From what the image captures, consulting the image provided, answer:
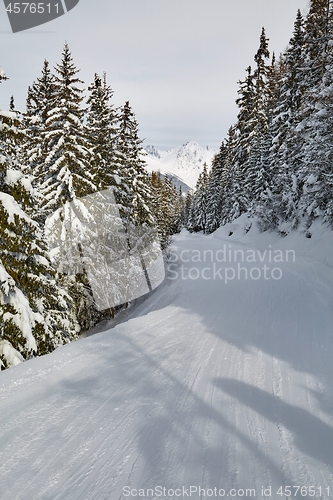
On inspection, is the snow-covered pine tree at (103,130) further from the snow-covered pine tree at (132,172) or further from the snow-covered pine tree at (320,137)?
the snow-covered pine tree at (320,137)

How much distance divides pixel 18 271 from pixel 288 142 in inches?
886

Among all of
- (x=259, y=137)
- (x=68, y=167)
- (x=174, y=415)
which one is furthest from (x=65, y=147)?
(x=259, y=137)

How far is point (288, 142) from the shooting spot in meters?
22.5

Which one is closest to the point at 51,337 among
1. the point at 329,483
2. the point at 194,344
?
the point at 194,344

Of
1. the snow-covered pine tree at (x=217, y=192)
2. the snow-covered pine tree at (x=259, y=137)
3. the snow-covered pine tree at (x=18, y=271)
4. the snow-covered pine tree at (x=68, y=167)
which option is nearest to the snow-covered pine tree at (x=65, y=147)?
the snow-covered pine tree at (x=68, y=167)

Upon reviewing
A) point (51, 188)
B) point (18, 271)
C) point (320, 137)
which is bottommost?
point (18, 271)

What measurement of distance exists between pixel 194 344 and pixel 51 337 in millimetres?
4187

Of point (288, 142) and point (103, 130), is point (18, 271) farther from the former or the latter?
point (288, 142)

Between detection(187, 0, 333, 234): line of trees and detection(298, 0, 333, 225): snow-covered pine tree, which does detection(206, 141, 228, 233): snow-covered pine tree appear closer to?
detection(187, 0, 333, 234): line of trees

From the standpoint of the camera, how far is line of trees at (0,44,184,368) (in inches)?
269

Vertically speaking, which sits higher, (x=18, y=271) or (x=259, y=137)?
(x=259, y=137)

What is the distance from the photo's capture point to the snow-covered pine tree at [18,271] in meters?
6.67

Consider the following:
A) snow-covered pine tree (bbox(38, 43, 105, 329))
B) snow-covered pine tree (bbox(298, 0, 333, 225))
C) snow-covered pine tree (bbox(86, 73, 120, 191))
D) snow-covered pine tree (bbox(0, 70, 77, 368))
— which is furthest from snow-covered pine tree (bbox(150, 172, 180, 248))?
snow-covered pine tree (bbox(0, 70, 77, 368))

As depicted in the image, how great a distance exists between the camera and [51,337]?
7.73 m
